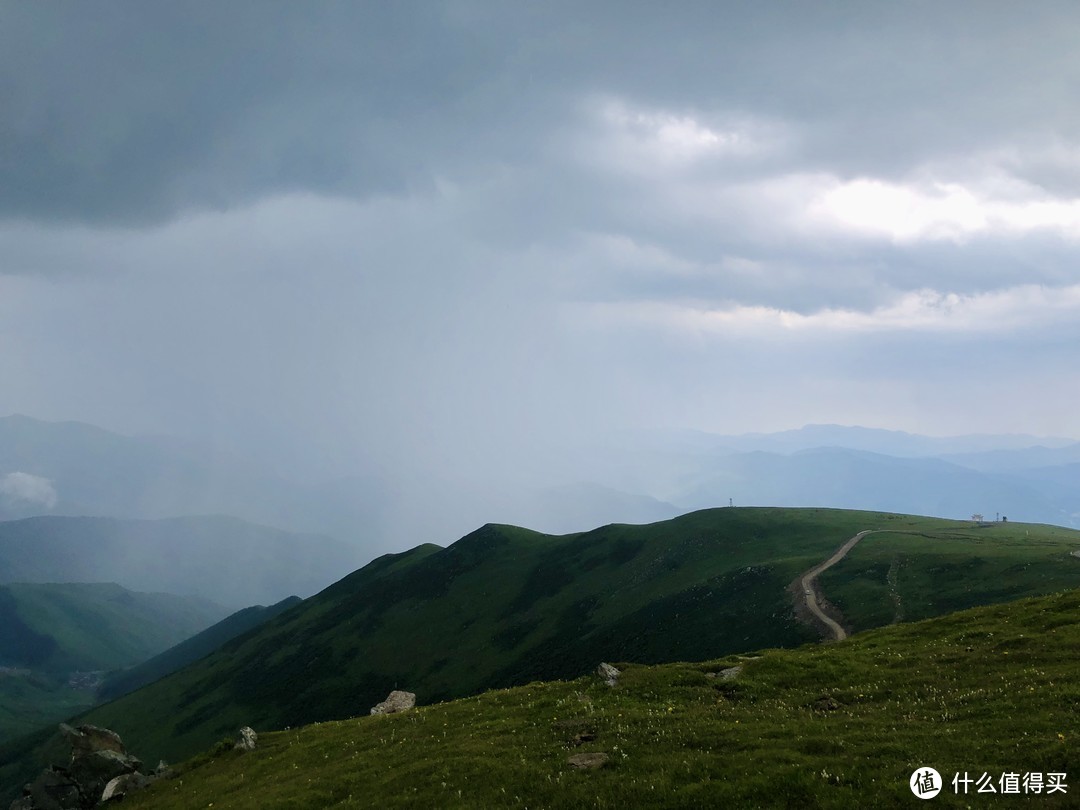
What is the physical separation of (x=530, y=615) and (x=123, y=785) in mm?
84103

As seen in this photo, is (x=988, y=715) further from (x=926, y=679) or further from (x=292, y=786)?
(x=292, y=786)

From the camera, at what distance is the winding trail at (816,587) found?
2436 inches

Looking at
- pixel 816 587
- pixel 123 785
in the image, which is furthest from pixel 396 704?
pixel 816 587

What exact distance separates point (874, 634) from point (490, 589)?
10414cm

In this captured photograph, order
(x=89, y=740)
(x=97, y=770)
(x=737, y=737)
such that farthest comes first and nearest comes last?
1. (x=89, y=740)
2. (x=97, y=770)
3. (x=737, y=737)

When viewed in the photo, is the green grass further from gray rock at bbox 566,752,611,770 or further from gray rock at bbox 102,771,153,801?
gray rock at bbox 102,771,153,801

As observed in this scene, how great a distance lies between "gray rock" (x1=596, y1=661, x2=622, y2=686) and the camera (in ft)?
112

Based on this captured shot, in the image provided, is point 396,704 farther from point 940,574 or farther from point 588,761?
point 940,574

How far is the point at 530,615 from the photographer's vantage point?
381ft

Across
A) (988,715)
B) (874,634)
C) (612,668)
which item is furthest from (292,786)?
(874,634)

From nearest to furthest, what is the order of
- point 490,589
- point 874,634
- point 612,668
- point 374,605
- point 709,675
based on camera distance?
point 709,675, point 612,668, point 874,634, point 490,589, point 374,605

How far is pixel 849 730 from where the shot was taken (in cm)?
2302

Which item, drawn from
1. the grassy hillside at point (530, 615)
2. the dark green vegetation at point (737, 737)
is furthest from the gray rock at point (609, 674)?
the grassy hillside at point (530, 615)

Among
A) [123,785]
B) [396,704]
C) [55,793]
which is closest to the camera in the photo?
[123,785]
